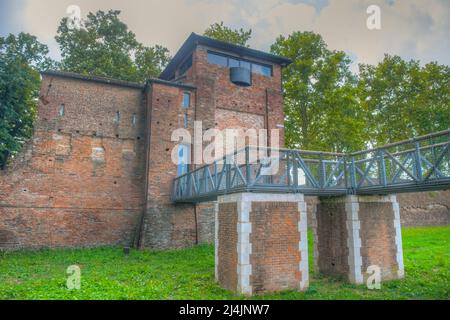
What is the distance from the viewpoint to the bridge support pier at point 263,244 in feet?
24.2

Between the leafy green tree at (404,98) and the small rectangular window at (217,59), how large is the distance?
461 inches

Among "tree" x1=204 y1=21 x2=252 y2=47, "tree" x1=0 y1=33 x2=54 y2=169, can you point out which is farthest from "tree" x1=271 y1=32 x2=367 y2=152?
"tree" x1=0 y1=33 x2=54 y2=169

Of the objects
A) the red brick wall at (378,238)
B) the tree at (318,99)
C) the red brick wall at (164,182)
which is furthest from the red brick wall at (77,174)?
the tree at (318,99)

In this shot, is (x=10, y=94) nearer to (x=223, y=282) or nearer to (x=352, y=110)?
(x=223, y=282)

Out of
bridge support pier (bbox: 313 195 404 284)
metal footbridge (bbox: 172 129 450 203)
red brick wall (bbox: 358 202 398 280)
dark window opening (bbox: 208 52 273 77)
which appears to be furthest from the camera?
dark window opening (bbox: 208 52 273 77)

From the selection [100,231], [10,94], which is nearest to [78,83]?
[10,94]

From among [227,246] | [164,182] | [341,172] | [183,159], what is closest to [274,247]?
[227,246]

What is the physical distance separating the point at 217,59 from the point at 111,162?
25.1 feet

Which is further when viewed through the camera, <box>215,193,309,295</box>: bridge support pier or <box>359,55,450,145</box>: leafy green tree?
<box>359,55,450,145</box>: leafy green tree

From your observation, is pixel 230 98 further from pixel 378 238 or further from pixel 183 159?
Answer: pixel 378 238

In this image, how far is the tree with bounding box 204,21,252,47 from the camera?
72.0 ft

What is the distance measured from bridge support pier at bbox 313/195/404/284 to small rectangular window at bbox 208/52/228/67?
32.0 feet

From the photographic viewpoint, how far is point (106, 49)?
69.8ft

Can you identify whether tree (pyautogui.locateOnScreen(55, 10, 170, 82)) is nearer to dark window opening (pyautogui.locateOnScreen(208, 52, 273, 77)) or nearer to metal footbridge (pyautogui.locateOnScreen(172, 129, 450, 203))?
dark window opening (pyautogui.locateOnScreen(208, 52, 273, 77))
